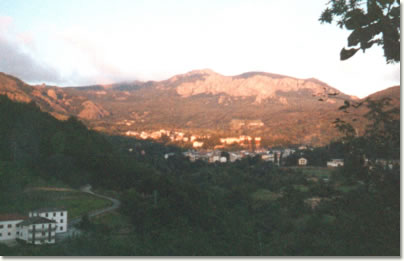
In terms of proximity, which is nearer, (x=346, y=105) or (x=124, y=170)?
(x=346, y=105)

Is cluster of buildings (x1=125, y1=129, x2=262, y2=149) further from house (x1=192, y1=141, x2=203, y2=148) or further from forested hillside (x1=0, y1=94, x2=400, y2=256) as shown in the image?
forested hillside (x1=0, y1=94, x2=400, y2=256)

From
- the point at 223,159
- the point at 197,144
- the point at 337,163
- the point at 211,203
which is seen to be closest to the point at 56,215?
the point at 337,163

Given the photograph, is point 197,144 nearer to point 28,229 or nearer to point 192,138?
point 192,138

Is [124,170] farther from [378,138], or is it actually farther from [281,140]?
[281,140]

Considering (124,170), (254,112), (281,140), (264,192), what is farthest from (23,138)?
(254,112)

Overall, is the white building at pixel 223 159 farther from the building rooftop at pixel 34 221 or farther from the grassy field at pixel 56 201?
the building rooftop at pixel 34 221

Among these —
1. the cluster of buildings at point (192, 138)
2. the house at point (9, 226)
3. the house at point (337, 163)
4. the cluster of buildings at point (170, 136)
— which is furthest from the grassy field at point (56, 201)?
the cluster of buildings at point (170, 136)
